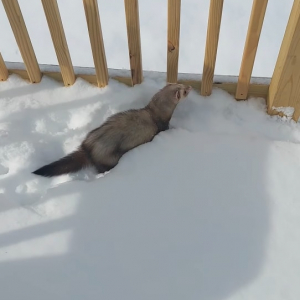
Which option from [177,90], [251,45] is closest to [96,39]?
[177,90]

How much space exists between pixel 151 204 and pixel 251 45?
96 cm

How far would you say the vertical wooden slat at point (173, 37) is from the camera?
7.02 feet

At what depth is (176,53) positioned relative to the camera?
2.35 metres

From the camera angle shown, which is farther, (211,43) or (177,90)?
(177,90)

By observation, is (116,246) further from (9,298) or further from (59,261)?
(9,298)

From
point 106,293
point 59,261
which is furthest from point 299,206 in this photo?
point 59,261

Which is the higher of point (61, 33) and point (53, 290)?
point (61, 33)

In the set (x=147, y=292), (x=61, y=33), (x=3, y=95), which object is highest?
(x=61, y=33)

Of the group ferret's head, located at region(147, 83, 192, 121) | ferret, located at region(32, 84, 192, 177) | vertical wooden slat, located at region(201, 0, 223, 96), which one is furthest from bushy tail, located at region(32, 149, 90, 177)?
vertical wooden slat, located at region(201, 0, 223, 96)

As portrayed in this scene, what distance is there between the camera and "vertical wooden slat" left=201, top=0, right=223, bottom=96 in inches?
82.9

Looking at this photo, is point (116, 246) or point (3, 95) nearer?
point (116, 246)

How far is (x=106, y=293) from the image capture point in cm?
190

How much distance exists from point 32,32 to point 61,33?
938 millimetres

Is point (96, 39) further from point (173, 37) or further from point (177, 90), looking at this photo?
point (177, 90)
